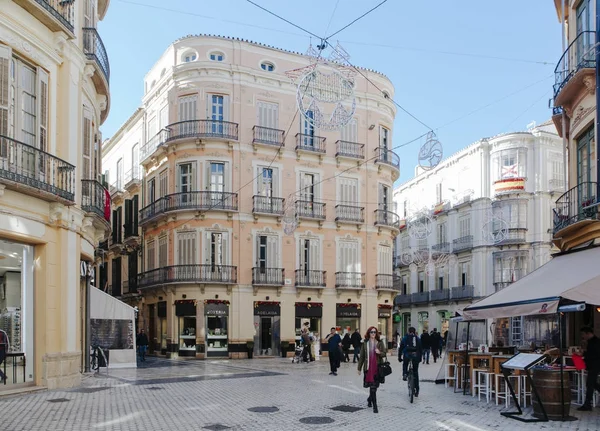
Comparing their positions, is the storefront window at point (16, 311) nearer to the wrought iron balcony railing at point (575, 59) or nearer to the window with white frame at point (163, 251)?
the wrought iron balcony railing at point (575, 59)

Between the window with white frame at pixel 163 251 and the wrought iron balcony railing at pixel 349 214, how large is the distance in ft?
30.7

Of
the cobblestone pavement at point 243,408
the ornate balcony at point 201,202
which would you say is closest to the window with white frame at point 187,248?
the ornate balcony at point 201,202

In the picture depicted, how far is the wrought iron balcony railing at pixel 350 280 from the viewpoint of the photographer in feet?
127

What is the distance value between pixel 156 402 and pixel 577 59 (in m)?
13.2

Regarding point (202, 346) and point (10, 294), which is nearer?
point (10, 294)

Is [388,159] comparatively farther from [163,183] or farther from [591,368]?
[591,368]

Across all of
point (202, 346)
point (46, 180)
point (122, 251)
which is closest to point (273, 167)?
point (202, 346)

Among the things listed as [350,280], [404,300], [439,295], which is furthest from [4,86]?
[404,300]

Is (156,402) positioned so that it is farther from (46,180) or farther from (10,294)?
(46,180)

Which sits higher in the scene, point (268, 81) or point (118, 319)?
point (268, 81)

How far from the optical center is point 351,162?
3969cm

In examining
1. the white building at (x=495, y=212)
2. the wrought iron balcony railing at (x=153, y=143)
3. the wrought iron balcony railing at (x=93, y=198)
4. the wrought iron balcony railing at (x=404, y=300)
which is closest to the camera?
the wrought iron balcony railing at (x=93, y=198)

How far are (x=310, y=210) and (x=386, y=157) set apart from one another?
632 cm

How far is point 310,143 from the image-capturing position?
127 feet
